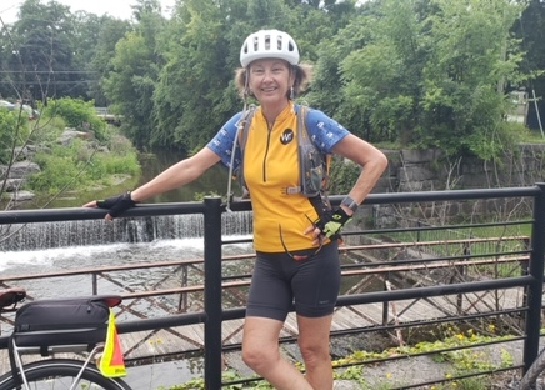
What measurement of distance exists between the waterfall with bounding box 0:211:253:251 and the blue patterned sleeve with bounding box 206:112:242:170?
15.8 m

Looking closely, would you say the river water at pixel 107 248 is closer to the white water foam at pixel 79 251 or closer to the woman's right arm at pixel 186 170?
the white water foam at pixel 79 251

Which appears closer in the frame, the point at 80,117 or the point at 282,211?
the point at 282,211

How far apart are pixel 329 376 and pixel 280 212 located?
29.5 inches

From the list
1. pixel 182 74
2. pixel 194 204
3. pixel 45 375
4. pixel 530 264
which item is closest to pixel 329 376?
pixel 194 204

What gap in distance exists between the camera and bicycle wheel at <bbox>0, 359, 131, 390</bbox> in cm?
224

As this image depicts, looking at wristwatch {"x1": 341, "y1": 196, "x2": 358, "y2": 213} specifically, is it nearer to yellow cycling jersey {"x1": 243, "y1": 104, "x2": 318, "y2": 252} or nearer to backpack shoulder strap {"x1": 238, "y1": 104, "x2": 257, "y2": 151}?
yellow cycling jersey {"x1": 243, "y1": 104, "x2": 318, "y2": 252}

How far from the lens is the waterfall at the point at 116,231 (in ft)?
60.6

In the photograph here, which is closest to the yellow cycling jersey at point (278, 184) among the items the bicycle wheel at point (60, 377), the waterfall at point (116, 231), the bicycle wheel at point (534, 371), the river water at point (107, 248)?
the bicycle wheel at point (60, 377)

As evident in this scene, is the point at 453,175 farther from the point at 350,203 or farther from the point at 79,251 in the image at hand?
the point at 350,203

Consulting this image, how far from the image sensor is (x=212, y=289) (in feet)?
9.02

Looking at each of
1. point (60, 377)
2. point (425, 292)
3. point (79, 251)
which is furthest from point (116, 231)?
point (60, 377)

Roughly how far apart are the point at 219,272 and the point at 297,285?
17.1 inches

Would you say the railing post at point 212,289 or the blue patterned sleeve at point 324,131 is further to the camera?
the railing post at point 212,289

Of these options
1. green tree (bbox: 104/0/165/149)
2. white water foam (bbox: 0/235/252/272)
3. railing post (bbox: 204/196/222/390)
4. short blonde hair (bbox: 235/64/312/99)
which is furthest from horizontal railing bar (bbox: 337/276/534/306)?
green tree (bbox: 104/0/165/149)
